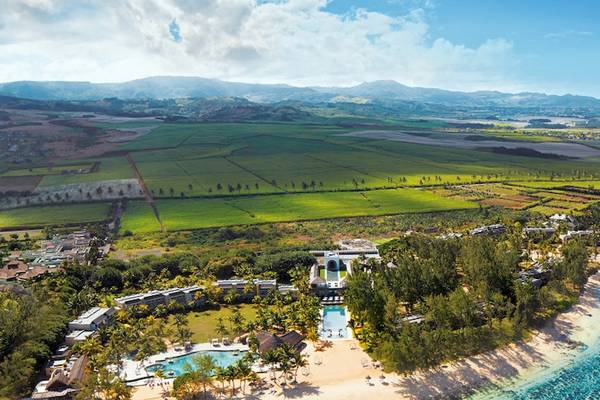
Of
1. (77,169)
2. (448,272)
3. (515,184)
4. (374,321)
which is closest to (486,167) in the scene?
(515,184)

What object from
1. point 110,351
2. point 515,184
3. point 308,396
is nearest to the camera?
point 308,396

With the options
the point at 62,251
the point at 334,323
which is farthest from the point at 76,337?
the point at 62,251

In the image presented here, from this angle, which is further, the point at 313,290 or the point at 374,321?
→ the point at 313,290

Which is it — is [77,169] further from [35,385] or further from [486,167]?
[486,167]

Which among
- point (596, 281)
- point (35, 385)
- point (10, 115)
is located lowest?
point (35, 385)

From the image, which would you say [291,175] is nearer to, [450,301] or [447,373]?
[450,301]

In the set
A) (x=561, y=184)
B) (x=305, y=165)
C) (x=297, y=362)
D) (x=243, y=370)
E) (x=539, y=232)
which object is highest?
(x=561, y=184)

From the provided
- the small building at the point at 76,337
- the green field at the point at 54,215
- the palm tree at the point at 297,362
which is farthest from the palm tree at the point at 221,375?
the green field at the point at 54,215
